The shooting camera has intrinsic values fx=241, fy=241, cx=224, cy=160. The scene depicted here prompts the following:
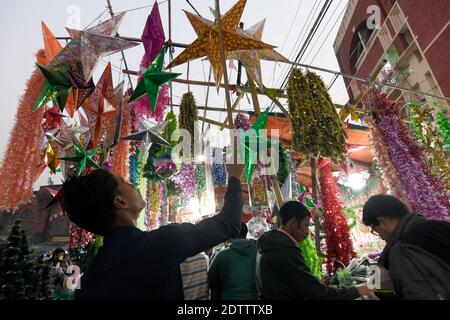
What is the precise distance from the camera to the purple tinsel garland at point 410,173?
400 cm

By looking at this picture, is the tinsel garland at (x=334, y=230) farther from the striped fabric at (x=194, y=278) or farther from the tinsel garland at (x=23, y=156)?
the tinsel garland at (x=23, y=156)

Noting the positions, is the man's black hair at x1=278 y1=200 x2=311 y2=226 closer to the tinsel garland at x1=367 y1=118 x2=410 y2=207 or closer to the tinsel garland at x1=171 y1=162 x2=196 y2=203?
the tinsel garland at x1=367 y1=118 x2=410 y2=207

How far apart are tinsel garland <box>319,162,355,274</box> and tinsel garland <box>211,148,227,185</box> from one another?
116 inches

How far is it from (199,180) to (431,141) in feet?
20.0

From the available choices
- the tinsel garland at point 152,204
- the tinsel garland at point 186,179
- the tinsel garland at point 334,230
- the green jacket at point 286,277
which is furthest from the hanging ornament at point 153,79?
the tinsel garland at point 334,230

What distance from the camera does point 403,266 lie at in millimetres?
1444

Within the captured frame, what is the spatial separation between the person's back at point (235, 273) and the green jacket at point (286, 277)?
13cm

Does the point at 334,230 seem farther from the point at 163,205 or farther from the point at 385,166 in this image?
the point at 163,205

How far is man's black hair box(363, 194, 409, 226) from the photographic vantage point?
1.77 m

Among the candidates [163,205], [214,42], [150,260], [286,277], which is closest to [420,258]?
[286,277]

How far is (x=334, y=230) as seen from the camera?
582cm

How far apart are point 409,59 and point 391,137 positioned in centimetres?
1162
